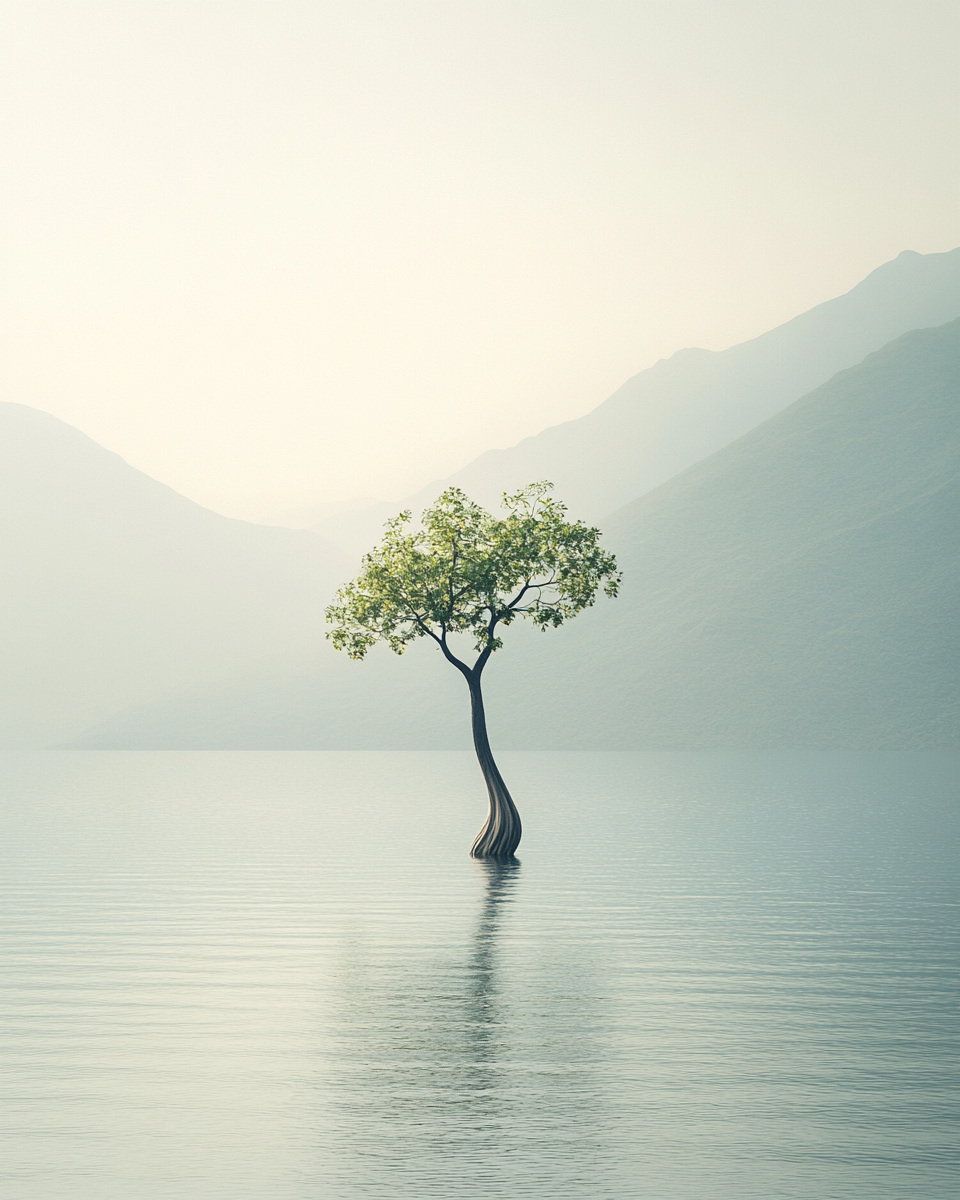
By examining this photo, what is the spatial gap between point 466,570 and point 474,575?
337 mm

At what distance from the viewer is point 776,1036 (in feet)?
58.0

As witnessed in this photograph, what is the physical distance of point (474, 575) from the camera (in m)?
45.6

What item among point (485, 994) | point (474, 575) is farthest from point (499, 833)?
point (485, 994)

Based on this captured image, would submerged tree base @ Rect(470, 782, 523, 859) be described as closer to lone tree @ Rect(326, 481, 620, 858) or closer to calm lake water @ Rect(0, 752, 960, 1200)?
lone tree @ Rect(326, 481, 620, 858)

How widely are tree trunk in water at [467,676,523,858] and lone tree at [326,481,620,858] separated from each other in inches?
1.9

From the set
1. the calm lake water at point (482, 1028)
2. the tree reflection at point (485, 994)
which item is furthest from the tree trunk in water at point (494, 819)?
the tree reflection at point (485, 994)

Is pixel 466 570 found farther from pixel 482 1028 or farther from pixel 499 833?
pixel 482 1028

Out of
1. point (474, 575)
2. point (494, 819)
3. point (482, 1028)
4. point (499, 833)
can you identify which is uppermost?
point (474, 575)

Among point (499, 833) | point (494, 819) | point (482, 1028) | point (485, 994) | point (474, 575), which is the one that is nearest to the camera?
point (482, 1028)

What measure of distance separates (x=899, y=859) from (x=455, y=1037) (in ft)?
101

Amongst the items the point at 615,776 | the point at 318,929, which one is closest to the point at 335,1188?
the point at 318,929

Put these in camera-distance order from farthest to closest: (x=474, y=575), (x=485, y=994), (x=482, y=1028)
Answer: (x=474, y=575) → (x=485, y=994) → (x=482, y=1028)

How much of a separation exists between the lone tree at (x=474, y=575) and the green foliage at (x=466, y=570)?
→ 0.04 meters

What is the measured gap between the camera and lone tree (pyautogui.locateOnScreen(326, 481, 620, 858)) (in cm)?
4578
